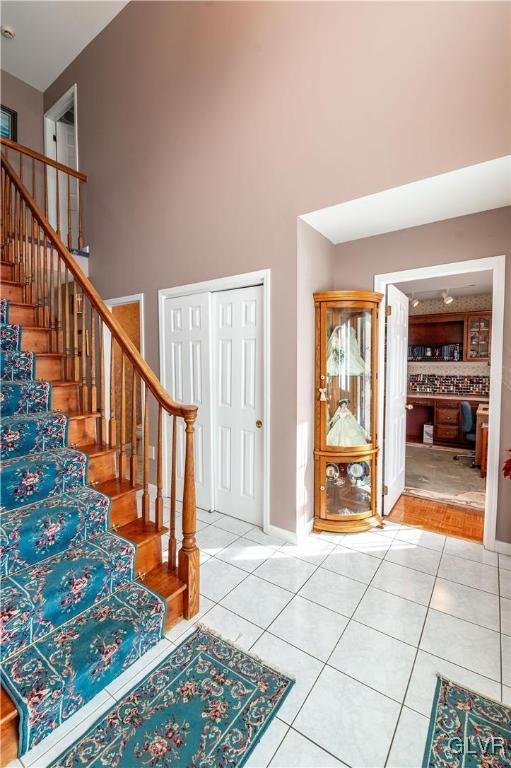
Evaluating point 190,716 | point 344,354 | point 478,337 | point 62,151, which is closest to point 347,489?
point 344,354

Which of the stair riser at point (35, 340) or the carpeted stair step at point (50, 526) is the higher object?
the stair riser at point (35, 340)

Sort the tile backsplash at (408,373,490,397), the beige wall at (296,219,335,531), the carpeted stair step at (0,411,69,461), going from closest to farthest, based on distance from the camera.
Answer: the carpeted stair step at (0,411,69,461) → the beige wall at (296,219,335,531) → the tile backsplash at (408,373,490,397)

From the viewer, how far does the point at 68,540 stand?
75.6 inches

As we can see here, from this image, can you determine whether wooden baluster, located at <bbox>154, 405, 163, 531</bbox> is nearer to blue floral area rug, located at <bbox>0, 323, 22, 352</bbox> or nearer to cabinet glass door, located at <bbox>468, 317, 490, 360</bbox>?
blue floral area rug, located at <bbox>0, 323, 22, 352</bbox>

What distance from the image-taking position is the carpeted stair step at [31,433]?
7.22 ft

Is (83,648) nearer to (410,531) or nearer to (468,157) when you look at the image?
(410,531)

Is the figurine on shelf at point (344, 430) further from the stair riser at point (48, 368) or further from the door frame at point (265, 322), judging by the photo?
the stair riser at point (48, 368)

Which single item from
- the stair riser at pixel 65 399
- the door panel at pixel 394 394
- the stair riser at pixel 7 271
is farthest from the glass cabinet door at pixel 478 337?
the stair riser at pixel 7 271

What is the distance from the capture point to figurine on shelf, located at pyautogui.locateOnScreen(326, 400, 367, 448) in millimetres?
3061

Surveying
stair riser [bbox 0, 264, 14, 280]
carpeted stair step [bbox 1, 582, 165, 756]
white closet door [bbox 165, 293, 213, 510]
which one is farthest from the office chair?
stair riser [bbox 0, 264, 14, 280]

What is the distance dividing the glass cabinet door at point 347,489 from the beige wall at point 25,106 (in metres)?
6.16

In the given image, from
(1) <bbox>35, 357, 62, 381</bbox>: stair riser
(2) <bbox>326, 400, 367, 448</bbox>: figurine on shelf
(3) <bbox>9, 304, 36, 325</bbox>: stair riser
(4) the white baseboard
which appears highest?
(3) <bbox>9, 304, 36, 325</bbox>: stair riser

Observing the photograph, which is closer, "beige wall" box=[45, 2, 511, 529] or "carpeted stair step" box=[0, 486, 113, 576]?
"carpeted stair step" box=[0, 486, 113, 576]

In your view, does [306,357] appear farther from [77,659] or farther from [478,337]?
[478,337]
